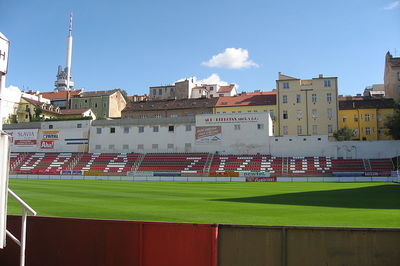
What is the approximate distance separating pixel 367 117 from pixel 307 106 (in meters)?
12.3

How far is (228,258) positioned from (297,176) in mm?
44340

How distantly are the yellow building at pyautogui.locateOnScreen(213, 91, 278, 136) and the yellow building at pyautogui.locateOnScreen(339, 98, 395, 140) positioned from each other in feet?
45.7

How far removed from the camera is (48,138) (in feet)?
235

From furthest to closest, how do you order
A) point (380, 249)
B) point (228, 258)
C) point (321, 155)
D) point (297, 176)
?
point (321, 155), point (297, 176), point (228, 258), point (380, 249)

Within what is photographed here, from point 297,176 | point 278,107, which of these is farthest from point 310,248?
point 278,107

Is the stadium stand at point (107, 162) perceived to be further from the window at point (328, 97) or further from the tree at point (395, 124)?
the tree at point (395, 124)

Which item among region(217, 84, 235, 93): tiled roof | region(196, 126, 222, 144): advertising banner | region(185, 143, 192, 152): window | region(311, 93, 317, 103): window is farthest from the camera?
region(217, 84, 235, 93): tiled roof

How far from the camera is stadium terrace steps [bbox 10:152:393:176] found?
51.9 meters

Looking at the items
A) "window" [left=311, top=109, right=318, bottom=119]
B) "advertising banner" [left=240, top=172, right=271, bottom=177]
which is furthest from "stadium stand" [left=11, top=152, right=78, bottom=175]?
"window" [left=311, top=109, right=318, bottom=119]

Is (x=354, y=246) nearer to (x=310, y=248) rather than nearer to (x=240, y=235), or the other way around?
(x=310, y=248)

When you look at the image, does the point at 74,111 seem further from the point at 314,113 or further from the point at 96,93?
the point at 314,113

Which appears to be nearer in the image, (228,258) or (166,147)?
(228,258)

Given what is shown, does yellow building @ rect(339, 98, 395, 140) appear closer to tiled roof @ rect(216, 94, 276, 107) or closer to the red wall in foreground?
tiled roof @ rect(216, 94, 276, 107)

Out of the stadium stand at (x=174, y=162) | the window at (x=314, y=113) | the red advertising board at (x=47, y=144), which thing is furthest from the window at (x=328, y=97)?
the red advertising board at (x=47, y=144)
